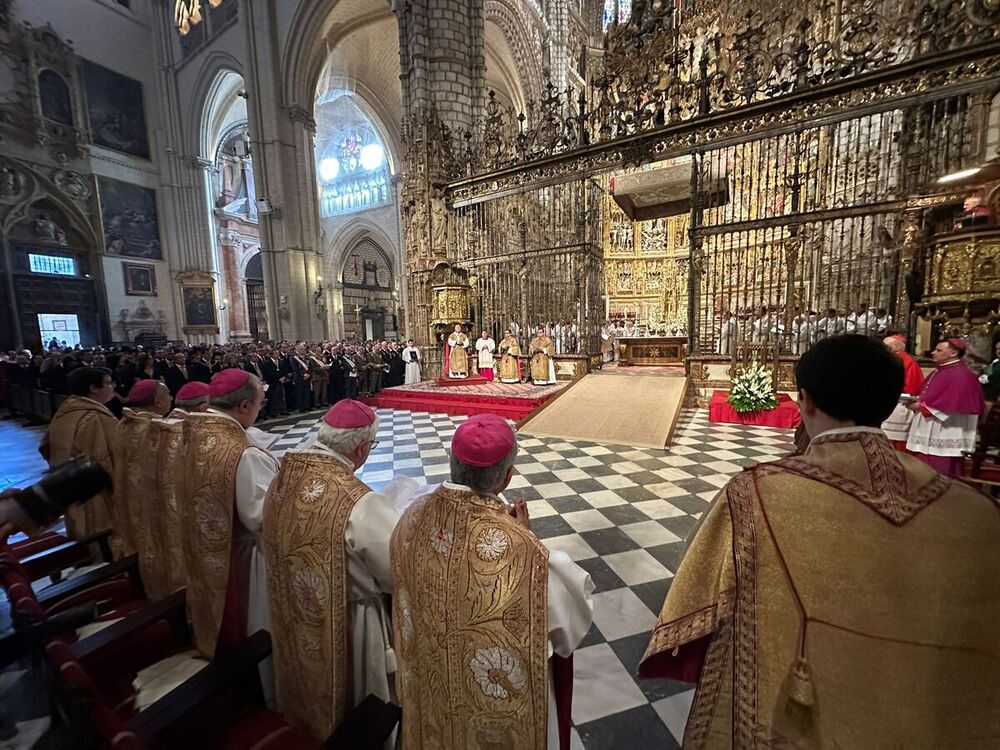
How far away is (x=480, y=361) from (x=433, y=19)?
972cm

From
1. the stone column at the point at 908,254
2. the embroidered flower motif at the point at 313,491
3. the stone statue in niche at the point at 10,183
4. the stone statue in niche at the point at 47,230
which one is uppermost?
the stone statue in niche at the point at 10,183

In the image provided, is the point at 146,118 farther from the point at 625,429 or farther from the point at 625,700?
the point at 625,700

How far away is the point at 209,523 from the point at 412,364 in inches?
403

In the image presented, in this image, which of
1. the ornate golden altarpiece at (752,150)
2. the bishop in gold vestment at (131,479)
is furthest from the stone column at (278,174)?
the bishop in gold vestment at (131,479)

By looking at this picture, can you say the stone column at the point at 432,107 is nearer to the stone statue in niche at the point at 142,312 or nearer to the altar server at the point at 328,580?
the altar server at the point at 328,580

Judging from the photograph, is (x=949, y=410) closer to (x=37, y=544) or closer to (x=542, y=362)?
(x=542, y=362)

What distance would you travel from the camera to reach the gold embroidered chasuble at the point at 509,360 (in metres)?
10.5

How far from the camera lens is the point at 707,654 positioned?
1.15 m

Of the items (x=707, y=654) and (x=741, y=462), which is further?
(x=741, y=462)

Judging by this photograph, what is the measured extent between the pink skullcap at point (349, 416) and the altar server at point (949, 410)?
5.07m

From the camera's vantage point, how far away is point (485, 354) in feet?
36.1

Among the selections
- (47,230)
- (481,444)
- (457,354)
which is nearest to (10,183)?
(47,230)

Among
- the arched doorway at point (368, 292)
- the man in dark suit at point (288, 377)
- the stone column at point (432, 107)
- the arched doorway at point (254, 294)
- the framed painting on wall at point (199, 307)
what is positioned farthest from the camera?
the arched doorway at point (368, 292)

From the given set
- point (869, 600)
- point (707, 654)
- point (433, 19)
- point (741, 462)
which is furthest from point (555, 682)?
point (433, 19)
